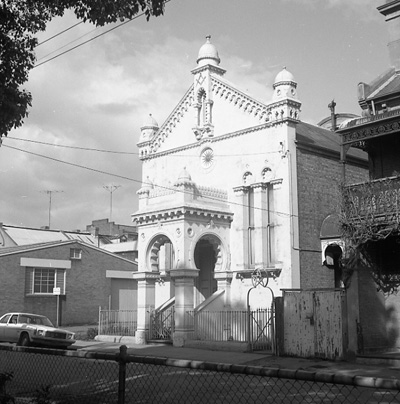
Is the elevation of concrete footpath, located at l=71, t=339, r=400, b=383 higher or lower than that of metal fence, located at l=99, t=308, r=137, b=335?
lower

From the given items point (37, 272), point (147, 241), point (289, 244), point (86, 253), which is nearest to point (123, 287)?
point (86, 253)

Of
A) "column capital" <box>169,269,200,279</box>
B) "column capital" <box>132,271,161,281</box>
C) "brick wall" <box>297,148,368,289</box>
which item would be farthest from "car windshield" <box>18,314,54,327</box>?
"brick wall" <box>297,148,368,289</box>

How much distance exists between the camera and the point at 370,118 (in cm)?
1844

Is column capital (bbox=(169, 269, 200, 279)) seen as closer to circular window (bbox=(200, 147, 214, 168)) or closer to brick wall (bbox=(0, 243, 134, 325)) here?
circular window (bbox=(200, 147, 214, 168))

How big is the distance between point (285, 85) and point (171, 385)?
1555 cm

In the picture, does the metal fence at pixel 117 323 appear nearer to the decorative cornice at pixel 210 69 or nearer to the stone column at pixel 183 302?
the stone column at pixel 183 302

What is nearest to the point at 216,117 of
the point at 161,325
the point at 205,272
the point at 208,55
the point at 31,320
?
the point at 208,55

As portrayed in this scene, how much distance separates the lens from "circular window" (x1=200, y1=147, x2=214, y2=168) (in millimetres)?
27462

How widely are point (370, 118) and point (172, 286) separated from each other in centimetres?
1393

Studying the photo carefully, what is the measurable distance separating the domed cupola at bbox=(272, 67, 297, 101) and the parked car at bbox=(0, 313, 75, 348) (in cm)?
1287

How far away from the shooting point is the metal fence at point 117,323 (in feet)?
87.5

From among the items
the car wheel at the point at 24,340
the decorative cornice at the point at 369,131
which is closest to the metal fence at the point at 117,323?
the car wheel at the point at 24,340

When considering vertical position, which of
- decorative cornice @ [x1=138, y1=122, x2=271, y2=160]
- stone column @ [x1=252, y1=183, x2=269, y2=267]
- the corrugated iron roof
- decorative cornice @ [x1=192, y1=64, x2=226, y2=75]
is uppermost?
decorative cornice @ [x1=192, y1=64, x2=226, y2=75]

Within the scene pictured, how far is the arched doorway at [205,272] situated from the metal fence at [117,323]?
3.11 meters
